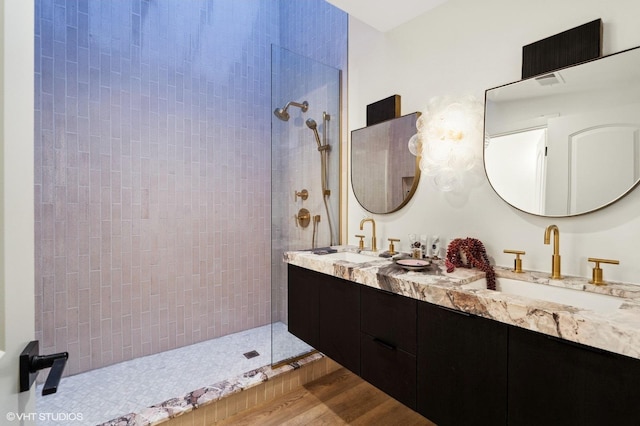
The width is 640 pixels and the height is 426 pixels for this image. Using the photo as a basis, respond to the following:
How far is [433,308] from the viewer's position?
1209mm

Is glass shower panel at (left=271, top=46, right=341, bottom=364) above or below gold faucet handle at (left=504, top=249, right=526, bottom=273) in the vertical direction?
above

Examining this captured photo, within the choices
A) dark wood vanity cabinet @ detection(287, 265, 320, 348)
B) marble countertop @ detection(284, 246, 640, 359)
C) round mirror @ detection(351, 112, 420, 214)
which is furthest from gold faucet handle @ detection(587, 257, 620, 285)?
dark wood vanity cabinet @ detection(287, 265, 320, 348)

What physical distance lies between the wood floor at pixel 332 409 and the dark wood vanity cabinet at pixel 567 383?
102cm

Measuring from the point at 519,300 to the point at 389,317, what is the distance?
549 mm

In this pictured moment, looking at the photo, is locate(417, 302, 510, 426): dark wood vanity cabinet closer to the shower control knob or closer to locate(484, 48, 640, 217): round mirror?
locate(484, 48, 640, 217): round mirror

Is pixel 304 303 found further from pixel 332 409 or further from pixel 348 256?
pixel 332 409

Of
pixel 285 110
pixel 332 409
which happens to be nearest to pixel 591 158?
pixel 285 110

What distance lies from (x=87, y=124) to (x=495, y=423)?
2896 mm

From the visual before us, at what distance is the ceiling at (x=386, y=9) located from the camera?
174 centimetres

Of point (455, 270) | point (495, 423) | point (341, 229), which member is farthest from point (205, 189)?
point (495, 423)

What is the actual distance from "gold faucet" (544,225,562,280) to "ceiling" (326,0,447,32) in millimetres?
1412

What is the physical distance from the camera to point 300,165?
7.68ft

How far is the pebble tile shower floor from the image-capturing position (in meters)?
1.78

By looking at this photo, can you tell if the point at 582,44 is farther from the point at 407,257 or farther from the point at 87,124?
the point at 87,124
